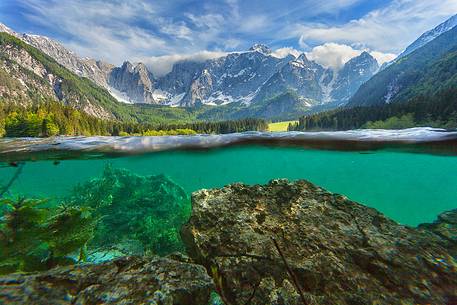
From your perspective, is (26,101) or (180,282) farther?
(26,101)

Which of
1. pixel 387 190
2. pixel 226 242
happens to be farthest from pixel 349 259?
pixel 387 190

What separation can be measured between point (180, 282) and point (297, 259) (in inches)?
90.9

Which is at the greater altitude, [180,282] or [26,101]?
[26,101]

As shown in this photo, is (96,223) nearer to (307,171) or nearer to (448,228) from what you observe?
(448,228)

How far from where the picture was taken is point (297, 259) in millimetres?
4234

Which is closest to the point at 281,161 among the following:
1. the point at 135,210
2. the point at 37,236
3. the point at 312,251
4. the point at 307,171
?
the point at 307,171

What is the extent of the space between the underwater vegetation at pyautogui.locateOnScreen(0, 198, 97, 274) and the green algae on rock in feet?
14.3

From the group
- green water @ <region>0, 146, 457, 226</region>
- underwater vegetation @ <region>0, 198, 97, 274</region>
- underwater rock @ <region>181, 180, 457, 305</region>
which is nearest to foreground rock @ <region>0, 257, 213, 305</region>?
underwater rock @ <region>181, 180, 457, 305</region>

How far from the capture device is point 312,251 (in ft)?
14.4

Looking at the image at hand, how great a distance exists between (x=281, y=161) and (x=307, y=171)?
8161 millimetres

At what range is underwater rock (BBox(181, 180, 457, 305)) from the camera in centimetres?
361

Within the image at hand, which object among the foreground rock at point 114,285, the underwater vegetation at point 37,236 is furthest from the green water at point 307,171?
the foreground rock at point 114,285

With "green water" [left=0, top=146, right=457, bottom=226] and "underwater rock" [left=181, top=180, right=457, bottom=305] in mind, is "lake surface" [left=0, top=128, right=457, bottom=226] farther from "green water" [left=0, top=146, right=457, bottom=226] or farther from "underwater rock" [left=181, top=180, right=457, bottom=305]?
"underwater rock" [left=181, top=180, right=457, bottom=305]

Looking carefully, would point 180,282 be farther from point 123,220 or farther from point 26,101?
point 26,101
